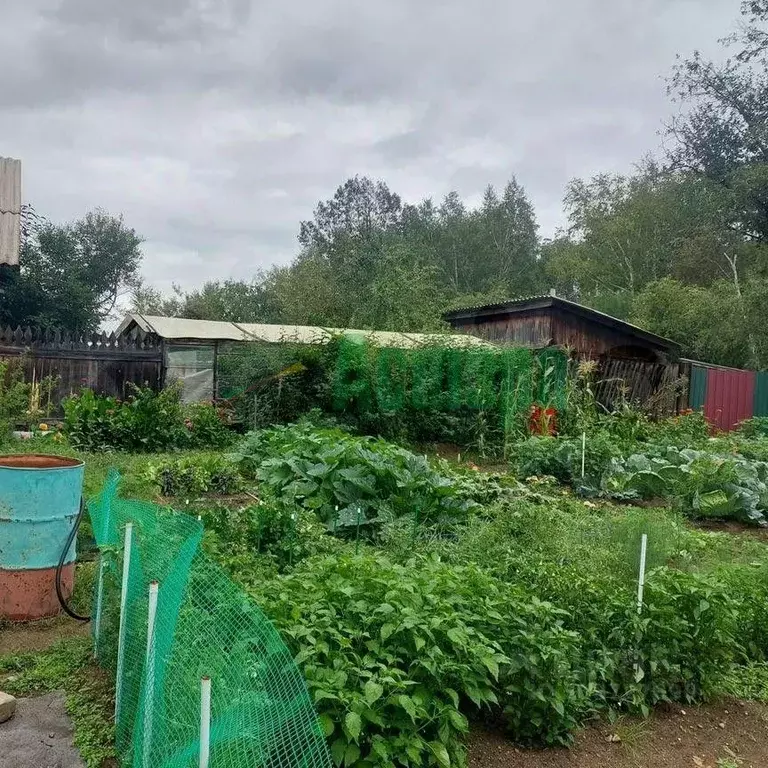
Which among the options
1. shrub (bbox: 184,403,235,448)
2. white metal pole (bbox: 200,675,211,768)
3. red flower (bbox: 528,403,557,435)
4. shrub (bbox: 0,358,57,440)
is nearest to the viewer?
white metal pole (bbox: 200,675,211,768)

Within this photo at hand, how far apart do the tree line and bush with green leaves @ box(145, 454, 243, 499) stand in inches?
420

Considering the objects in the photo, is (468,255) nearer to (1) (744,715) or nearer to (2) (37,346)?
(2) (37,346)

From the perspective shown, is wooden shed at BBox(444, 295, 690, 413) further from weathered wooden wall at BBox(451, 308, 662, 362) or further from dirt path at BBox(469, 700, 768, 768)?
dirt path at BBox(469, 700, 768, 768)

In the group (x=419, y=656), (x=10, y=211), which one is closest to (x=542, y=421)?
(x=10, y=211)

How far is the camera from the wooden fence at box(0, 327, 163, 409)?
11539 mm

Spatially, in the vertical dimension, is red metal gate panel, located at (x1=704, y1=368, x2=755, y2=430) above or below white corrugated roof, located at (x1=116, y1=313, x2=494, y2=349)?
below

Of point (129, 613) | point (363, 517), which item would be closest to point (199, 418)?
point (363, 517)

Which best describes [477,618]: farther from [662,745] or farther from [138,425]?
[138,425]

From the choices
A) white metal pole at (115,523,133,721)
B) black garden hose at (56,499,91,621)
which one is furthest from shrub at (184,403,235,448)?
white metal pole at (115,523,133,721)

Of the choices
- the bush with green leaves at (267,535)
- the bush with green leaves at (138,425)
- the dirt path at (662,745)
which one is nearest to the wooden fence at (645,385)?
the bush with green leaves at (138,425)

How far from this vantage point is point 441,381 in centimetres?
1215

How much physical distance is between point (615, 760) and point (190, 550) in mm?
2141

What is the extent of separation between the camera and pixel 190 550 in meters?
2.58

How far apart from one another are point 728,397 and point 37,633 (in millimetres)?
16621
